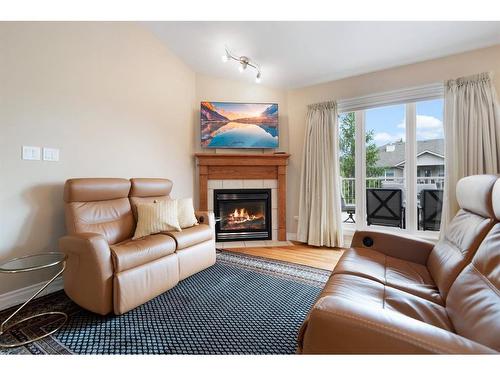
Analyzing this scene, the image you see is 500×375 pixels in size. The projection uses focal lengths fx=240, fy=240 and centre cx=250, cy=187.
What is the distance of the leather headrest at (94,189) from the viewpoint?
2062 millimetres

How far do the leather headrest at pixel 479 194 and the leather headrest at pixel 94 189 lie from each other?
288cm

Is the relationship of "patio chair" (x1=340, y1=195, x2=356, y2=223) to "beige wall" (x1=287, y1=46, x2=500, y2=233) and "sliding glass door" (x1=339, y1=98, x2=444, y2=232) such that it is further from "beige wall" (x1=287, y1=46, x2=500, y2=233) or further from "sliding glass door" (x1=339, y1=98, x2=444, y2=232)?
"beige wall" (x1=287, y1=46, x2=500, y2=233)

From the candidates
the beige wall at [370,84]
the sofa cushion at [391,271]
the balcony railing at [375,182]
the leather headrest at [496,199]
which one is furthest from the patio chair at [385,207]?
the leather headrest at [496,199]

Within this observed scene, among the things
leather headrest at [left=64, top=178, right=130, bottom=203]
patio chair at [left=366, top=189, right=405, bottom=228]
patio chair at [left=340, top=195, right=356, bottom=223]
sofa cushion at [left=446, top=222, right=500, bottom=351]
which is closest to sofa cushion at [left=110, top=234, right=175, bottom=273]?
leather headrest at [left=64, top=178, right=130, bottom=203]

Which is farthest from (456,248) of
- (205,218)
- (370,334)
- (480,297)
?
(205,218)

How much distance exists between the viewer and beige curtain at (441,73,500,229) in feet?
8.16

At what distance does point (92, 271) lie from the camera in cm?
166

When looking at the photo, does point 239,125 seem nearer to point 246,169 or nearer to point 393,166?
point 246,169

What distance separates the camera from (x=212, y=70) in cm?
366

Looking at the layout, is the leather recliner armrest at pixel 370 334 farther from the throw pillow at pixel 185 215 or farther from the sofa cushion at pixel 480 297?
the throw pillow at pixel 185 215

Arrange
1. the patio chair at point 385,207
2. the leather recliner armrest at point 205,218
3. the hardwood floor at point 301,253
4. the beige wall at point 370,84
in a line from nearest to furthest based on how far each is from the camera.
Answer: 1. the beige wall at point 370,84
2. the leather recliner armrest at point 205,218
3. the hardwood floor at point 301,253
4. the patio chair at point 385,207

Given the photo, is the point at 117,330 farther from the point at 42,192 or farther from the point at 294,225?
the point at 294,225

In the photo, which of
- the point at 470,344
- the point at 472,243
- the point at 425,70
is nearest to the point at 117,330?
the point at 470,344

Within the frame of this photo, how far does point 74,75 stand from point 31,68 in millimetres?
341
